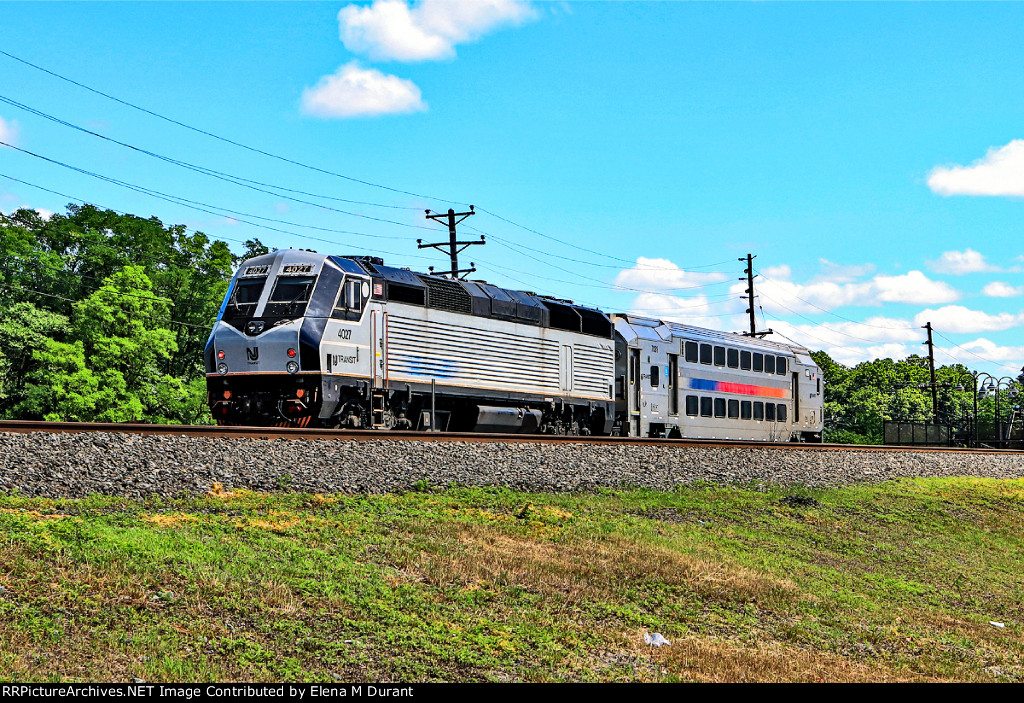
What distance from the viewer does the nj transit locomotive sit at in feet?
69.2

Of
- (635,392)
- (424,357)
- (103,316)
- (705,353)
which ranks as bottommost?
(635,392)

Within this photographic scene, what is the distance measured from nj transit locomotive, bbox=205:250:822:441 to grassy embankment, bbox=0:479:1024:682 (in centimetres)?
623

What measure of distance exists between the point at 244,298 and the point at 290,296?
4.48 feet

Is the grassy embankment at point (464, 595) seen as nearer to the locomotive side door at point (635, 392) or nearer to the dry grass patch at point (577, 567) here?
the dry grass patch at point (577, 567)

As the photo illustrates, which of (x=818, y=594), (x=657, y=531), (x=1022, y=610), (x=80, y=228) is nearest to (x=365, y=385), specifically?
(x=657, y=531)

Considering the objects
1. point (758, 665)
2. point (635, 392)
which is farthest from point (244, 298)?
point (758, 665)

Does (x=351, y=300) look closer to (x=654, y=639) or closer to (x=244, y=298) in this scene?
(x=244, y=298)

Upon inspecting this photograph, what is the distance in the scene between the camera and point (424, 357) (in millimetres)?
23453

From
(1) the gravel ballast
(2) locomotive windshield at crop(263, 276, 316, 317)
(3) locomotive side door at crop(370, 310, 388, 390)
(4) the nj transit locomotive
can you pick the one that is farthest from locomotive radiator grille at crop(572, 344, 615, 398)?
(2) locomotive windshield at crop(263, 276, 316, 317)

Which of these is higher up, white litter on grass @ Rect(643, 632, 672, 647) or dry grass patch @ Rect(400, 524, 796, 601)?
dry grass patch @ Rect(400, 524, 796, 601)

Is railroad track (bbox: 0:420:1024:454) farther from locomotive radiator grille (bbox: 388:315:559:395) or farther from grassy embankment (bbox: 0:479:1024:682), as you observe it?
grassy embankment (bbox: 0:479:1024:682)

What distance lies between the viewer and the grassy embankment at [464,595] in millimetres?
8383

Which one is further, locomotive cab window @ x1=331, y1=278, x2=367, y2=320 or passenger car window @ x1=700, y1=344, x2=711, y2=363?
passenger car window @ x1=700, y1=344, x2=711, y2=363
